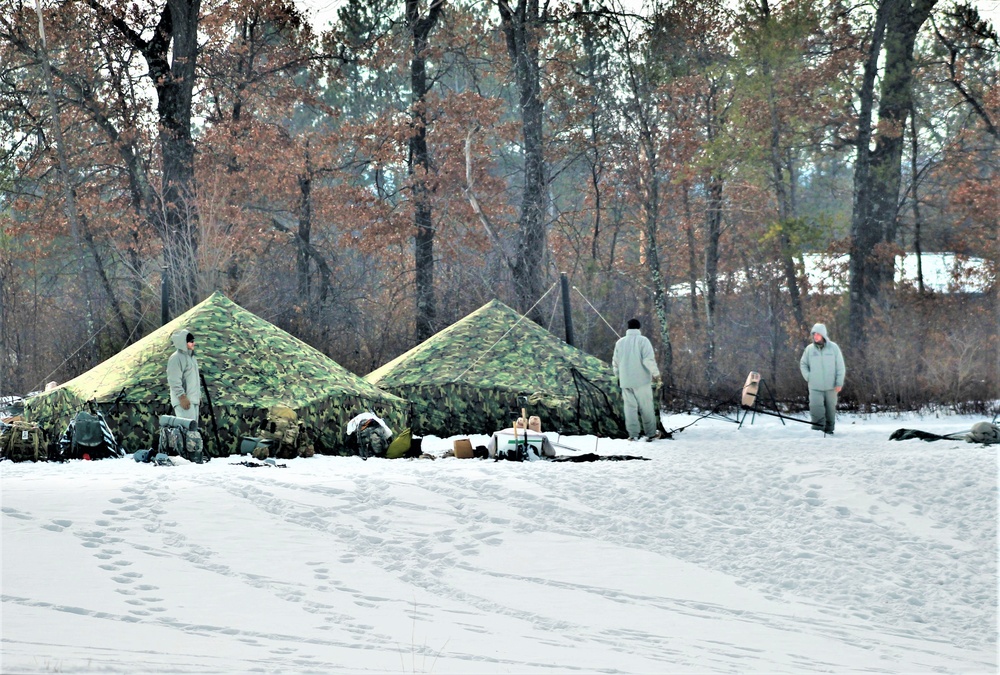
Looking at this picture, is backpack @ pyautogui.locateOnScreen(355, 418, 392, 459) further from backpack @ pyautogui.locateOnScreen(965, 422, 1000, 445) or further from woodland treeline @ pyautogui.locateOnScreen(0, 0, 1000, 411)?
woodland treeline @ pyautogui.locateOnScreen(0, 0, 1000, 411)

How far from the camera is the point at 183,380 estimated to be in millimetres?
12555

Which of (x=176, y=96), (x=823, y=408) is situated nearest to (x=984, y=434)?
(x=823, y=408)

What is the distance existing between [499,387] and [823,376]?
421cm

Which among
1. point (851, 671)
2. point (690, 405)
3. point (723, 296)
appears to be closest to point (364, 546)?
point (851, 671)

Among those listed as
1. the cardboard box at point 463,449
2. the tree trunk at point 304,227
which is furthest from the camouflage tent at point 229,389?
the tree trunk at point 304,227

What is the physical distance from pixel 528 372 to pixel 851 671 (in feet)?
30.5

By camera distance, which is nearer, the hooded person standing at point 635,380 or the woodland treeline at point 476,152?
the hooded person standing at point 635,380

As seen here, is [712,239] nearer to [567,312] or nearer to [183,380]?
[567,312]

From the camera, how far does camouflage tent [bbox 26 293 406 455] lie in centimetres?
1311

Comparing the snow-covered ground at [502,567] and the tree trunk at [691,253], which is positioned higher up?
the tree trunk at [691,253]

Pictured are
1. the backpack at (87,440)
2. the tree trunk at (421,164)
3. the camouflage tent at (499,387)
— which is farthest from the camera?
the tree trunk at (421,164)

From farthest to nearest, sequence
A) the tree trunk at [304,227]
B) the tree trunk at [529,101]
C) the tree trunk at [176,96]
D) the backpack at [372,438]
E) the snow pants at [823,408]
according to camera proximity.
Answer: the tree trunk at [304,227], the tree trunk at [529,101], the tree trunk at [176,96], the snow pants at [823,408], the backpack at [372,438]

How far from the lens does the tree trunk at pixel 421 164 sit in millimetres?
26953

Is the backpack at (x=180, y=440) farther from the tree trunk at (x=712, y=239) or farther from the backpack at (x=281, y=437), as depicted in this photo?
the tree trunk at (x=712, y=239)
